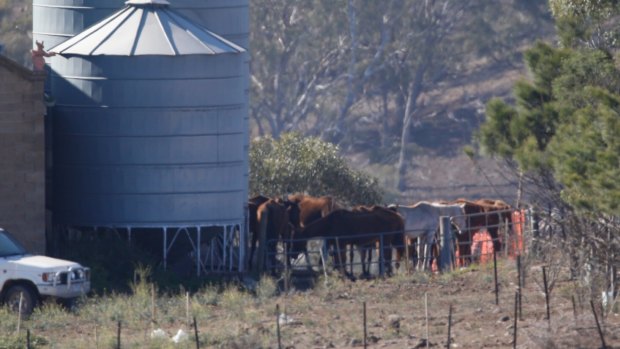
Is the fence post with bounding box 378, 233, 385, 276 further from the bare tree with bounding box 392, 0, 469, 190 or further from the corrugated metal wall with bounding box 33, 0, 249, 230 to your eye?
the bare tree with bounding box 392, 0, 469, 190

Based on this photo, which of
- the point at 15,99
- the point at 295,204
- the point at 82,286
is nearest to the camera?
the point at 82,286

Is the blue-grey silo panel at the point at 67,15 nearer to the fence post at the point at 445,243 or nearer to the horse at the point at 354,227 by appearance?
the horse at the point at 354,227

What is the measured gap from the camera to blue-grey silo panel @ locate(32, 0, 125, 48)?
Result: 85.9ft

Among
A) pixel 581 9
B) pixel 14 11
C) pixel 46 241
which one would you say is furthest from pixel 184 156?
pixel 14 11

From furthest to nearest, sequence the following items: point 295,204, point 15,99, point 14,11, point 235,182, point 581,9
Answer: point 14,11, point 295,204, point 235,182, point 15,99, point 581,9

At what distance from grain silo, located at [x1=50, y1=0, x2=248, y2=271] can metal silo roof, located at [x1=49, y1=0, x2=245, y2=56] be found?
2 centimetres

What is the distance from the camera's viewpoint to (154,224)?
24688 millimetres

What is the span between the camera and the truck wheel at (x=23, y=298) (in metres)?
19.0

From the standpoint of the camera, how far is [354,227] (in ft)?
86.1

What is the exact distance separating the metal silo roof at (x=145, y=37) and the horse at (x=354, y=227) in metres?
3.97

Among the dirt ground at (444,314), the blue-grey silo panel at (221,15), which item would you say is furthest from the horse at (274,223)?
the blue-grey silo panel at (221,15)

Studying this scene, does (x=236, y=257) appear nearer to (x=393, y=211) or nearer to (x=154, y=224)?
→ (x=154, y=224)

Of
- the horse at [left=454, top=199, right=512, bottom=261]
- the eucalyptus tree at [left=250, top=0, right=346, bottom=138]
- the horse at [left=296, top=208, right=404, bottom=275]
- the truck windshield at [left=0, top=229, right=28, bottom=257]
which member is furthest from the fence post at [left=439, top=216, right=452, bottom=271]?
the eucalyptus tree at [left=250, top=0, right=346, bottom=138]

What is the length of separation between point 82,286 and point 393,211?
8.86 metres
